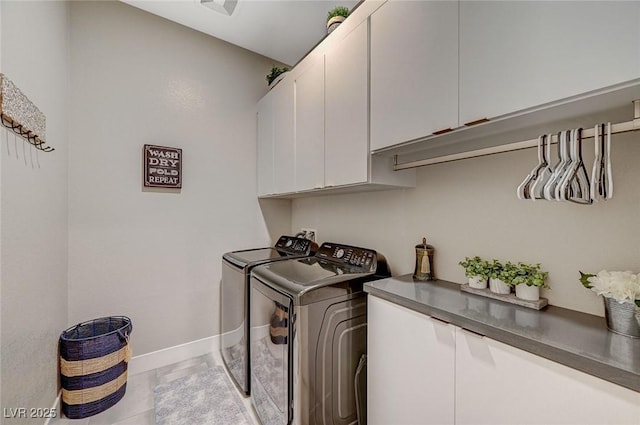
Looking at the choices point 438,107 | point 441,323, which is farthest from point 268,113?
point 441,323

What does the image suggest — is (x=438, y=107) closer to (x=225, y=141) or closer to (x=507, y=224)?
(x=507, y=224)

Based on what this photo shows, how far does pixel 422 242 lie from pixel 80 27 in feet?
9.36

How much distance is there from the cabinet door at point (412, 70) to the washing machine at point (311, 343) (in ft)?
2.68

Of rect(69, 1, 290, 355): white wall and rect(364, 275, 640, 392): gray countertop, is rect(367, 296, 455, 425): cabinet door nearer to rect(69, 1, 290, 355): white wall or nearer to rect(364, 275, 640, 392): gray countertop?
rect(364, 275, 640, 392): gray countertop

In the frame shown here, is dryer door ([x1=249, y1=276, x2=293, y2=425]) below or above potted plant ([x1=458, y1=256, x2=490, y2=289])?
below

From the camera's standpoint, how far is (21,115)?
3.95 feet

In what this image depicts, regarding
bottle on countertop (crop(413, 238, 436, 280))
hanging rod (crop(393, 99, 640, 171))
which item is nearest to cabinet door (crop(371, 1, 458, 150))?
hanging rod (crop(393, 99, 640, 171))

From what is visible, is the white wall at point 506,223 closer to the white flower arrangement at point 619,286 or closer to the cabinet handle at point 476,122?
the white flower arrangement at point 619,286

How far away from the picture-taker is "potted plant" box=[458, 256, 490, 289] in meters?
1.19

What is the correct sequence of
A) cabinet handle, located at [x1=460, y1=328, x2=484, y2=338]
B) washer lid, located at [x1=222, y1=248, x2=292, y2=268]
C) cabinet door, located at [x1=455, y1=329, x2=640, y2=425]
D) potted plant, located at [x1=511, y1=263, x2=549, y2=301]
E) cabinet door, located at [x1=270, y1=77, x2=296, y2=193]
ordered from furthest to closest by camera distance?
cabinet door, located at [x1=270, y1=77, x2=296, y2=193] → washer lid, located at [x1=222, y1=248, x2=292, y2=268] → potted plant, located at [x1=511, y1=263, x2=549, y2=301] → cabinet handle, located at [x1=460, y1=328, x2=484, y2=338] → cabinet door, located at [x1=455, y1=329, x2=640, y2=425]

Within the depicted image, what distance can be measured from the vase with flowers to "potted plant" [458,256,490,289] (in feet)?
1.21

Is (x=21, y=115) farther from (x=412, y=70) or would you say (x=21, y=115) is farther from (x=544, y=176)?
(x=544, y=176)

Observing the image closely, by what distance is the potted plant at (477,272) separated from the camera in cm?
119

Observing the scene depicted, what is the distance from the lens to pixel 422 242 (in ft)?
5.11
